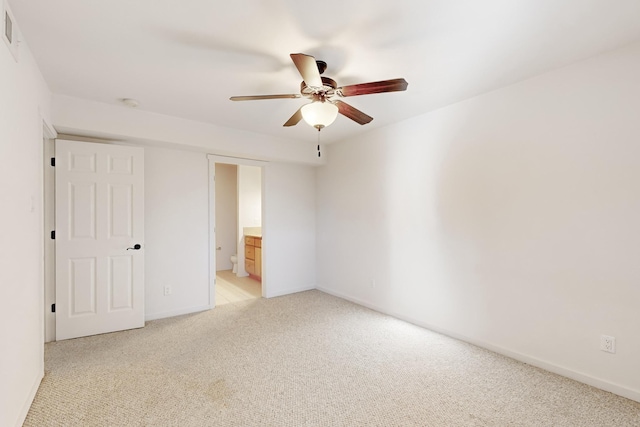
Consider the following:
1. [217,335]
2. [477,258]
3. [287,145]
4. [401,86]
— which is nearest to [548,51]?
[401,86]

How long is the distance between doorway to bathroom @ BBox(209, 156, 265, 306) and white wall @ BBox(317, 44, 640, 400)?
7.96ft

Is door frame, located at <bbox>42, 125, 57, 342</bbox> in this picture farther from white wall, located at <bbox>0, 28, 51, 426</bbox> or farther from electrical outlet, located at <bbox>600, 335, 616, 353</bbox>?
electrical outlet, located at <bbox>600, 335, 616, 353</bbox>

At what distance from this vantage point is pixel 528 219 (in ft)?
8.40

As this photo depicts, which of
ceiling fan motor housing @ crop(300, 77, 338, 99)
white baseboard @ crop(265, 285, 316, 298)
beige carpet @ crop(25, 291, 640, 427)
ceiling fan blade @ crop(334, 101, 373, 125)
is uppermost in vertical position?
ceiling fan motor housing @ crop(300, 77, 338, 99)

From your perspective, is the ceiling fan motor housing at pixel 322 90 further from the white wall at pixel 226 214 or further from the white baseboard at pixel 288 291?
the white wall at pixel 226 214

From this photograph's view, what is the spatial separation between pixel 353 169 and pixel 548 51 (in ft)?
8.36

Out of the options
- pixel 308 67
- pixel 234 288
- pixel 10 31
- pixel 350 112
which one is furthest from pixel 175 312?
pixel 308 67

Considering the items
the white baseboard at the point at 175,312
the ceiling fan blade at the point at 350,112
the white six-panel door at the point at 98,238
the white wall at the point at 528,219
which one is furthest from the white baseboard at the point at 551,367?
the white six-panel door at the point at 98,238

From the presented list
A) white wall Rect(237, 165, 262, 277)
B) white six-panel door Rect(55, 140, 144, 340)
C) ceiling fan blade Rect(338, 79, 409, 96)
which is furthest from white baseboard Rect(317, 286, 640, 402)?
white wall Rect(237, 165, 262, 277)

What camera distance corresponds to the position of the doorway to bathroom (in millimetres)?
5304

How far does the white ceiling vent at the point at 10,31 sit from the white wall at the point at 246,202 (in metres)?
4.37

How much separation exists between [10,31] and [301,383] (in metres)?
2.85

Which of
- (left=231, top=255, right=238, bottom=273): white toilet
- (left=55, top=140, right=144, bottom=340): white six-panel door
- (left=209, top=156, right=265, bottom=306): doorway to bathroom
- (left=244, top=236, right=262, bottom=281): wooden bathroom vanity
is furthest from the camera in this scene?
(left=231, top=255, right=238, bottom=273): white toilet

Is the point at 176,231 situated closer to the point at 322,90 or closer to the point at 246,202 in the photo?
the point at 246,202
